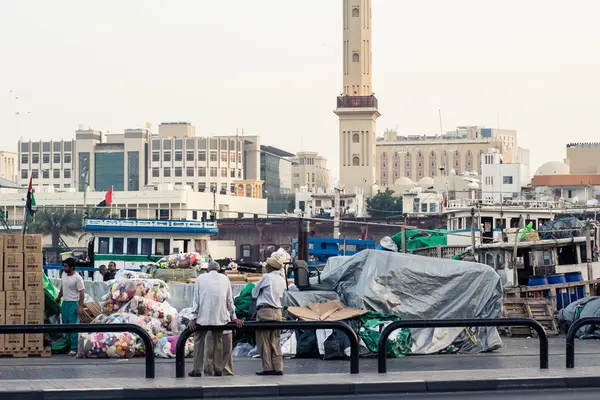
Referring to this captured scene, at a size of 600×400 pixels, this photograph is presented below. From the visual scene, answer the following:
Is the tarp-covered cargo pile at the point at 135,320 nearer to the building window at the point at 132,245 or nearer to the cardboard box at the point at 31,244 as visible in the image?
the cardboard box at the point at 31,244

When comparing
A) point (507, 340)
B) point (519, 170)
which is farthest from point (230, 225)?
point (507, 340)

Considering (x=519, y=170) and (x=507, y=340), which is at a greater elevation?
(x=519, y=170)

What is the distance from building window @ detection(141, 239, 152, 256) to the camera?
47.8 metres

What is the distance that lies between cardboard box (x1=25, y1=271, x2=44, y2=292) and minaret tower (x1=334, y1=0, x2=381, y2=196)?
149 meters

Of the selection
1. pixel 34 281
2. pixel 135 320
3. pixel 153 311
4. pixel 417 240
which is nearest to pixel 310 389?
pixel 135 320

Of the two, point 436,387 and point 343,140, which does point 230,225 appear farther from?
point 436,387

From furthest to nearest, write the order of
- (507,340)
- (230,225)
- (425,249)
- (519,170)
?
1. (230,225)
2. (519,170)
3. (425,249)
4. (507,340)

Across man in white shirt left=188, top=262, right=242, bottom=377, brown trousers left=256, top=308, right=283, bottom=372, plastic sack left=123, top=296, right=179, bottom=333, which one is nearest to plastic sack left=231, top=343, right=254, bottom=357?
plastic sack left=123, top=296, right=179, bottom=333

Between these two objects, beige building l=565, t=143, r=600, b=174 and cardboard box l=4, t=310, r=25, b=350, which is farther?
beige building l=565, t=143, r=600, b=174

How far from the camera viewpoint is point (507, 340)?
23.7 metres

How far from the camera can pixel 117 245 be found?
1902 inches

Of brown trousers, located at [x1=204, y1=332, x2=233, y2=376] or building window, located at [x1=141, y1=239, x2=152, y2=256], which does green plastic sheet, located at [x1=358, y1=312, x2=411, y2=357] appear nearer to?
brown trousers, located at [x1=204, y1=332, x2=233, y2=376]

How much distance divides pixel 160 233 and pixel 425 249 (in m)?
13.1

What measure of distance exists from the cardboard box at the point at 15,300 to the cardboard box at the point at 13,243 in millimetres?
662
